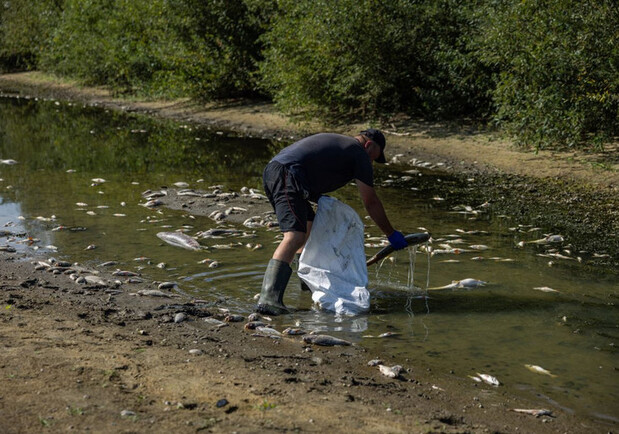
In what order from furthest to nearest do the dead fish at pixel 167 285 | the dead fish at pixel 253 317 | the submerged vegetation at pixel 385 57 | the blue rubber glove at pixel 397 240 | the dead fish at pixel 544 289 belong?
the submerged vegetation at pixel 385 57 → the dead fish at pixel 544 289 → the dead fish at pixel 167 285 → the blue rubber glove at pixel 397 240 → the dead fish at pixel 253 317

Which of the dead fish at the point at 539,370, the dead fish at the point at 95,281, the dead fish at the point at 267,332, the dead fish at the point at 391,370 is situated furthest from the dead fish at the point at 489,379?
the dead fish at the point at 95,281

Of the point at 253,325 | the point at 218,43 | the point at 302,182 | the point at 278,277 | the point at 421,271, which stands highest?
the point at 218,43

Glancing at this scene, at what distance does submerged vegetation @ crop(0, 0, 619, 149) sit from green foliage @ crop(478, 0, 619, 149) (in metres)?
0.02

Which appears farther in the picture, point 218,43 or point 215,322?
point 218,43

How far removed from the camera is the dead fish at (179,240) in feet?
31.6

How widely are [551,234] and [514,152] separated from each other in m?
5.59

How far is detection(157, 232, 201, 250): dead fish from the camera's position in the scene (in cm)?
962

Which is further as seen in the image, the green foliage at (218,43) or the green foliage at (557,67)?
the green foliage at (218,43)

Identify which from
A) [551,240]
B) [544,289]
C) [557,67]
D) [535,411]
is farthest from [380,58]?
[535,411]

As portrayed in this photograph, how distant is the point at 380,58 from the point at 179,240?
35.2ft

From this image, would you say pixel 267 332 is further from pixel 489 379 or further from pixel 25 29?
pixel 25 29

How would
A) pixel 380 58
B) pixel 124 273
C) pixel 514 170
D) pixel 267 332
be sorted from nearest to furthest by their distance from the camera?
pixel 267 332
pixel 124 273
pixel 514 170
pixel 380 58

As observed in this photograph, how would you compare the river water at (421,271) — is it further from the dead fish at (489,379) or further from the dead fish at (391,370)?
the dead fish at (391,370)

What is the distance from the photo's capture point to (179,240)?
387 inches
